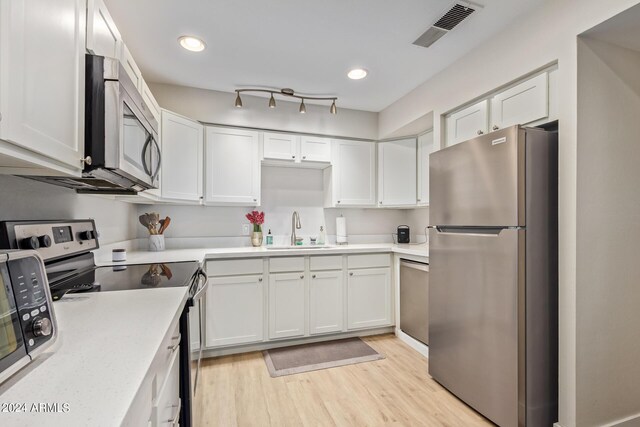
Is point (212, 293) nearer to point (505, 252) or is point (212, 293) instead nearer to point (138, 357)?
point (138, 357)

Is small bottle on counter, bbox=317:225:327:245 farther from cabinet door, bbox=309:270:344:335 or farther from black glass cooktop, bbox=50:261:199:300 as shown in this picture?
black glass cooktop, bbox=50:261:199:300

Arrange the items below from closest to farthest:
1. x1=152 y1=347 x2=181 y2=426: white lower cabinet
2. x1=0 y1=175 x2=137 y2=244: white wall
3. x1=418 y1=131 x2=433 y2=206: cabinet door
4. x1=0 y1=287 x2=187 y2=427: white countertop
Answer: x1=0 y1=287 x2=187 y2=427: white countertop → x1=152 y1=347 x2=181 y2=426: white lower cabinet → x1=0 y1=175 x2=137 y2=244: white wall → x1=418 y1=131 x2=433 y2=206: cabinet door

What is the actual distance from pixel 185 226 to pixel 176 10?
1853mm

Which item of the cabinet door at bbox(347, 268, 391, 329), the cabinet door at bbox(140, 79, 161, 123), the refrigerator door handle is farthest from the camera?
the cabinet door at bbox(347, 268, 391, 329)

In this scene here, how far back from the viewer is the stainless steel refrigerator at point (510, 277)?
160cm

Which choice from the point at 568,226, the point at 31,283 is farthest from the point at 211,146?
the point at 568,226

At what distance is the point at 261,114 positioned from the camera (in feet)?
10.2

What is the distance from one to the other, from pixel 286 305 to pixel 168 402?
178cm

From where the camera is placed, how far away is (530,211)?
63.6 inches

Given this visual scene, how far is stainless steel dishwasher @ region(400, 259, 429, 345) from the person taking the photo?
259 cm

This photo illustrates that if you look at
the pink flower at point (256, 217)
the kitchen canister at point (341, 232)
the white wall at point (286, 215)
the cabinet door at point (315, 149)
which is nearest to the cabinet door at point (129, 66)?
the white wall at point (286, 215)

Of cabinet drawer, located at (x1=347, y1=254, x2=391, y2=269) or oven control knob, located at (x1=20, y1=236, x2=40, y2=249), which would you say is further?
cabinet drawer, located at (x1=347, y1=254, x2=391, y2=269)

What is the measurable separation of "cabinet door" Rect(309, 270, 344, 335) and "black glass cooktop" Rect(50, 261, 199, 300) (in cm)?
130

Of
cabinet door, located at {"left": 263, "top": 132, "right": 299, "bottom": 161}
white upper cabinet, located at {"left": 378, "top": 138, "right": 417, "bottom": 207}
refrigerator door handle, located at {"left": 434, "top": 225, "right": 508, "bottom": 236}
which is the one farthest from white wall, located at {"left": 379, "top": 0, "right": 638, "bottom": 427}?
cabinet door, located at {"left": 263, "top": 132, "right": 299, "bottom": 161}
